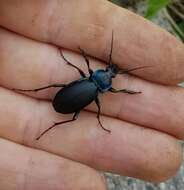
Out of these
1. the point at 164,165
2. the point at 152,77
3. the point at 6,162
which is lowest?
the point at 6,162

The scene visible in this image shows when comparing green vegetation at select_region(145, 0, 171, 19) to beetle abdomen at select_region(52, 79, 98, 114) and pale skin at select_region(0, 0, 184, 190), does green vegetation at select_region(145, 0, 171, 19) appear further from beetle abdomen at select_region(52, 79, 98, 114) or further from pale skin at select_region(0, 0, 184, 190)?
beetle abdomen at select_region(52, 79, 98, 114)

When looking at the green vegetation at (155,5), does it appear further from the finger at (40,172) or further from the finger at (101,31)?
the finger at (40,172)

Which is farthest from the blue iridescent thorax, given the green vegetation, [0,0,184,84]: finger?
the green vegetation

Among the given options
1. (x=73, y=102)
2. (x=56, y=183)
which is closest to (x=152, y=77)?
(x=73, y=102)

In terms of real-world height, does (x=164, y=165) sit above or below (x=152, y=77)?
below

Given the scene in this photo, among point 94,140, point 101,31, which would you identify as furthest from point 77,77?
point 94,140

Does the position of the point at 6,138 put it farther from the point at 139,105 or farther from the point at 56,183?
the point at 139,105
